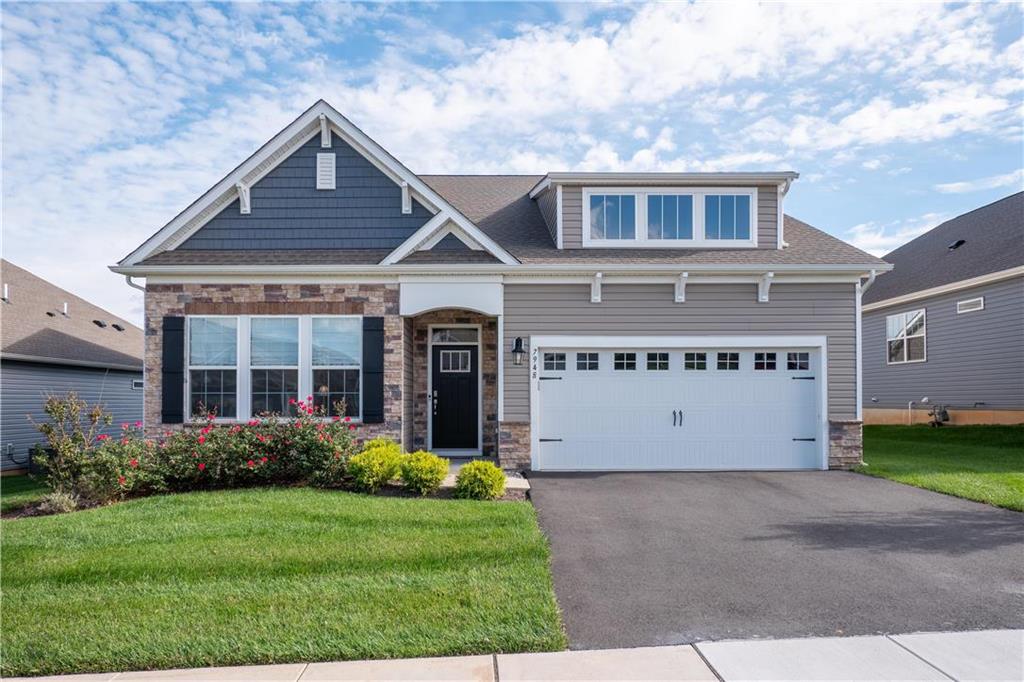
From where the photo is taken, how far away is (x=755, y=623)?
4648 mm

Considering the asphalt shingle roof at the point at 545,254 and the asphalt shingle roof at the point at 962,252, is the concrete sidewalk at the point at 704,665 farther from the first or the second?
the asphalt shingle roof at the point at 962,252

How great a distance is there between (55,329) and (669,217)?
47.0ft

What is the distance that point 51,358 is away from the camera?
14.2 m

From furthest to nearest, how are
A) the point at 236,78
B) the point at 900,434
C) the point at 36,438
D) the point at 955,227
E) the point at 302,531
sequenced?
the point at 955,227
the point at 900,434
the point at 36,438
the point at 236,78
the point at 302,531

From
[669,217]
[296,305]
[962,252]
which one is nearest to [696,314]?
[669,217]

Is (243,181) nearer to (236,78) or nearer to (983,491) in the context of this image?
(236,78)

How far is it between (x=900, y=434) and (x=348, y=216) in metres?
15.3

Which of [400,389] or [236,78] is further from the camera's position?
[400,389]

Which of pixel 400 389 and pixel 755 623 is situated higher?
pixel 400 389

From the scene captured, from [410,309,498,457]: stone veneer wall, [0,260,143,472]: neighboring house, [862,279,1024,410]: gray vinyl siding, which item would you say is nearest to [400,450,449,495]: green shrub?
[410,309,498,457]: stone veneer wall

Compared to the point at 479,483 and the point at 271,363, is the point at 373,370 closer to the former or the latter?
the point at 271,363

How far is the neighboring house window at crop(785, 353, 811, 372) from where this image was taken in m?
11.5

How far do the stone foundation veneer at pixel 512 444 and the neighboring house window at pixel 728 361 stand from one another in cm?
358

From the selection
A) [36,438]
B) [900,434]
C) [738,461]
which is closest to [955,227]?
[900,434]
